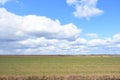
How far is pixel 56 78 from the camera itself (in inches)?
1206

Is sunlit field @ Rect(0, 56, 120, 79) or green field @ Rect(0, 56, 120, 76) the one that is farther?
A: green field @ Rect(0, 56, 120, 76)

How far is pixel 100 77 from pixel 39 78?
6704mm

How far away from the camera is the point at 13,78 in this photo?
3041cm

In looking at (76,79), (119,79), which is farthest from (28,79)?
(119,79)

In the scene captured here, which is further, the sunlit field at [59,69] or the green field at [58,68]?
the green field at [58,68]

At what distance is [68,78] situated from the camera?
3023cm

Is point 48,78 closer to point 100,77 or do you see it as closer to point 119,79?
point 100,77

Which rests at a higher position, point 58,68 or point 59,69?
point 58,68

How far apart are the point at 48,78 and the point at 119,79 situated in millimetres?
7841

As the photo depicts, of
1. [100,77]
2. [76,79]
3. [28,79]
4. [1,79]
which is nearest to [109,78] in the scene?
[100,77]

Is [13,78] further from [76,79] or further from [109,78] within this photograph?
[109,78]

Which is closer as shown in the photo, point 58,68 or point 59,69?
point 59,69

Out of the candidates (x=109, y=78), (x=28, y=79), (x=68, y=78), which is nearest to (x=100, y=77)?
(x=109, y=78)

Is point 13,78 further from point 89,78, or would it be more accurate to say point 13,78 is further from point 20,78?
point 89,78
